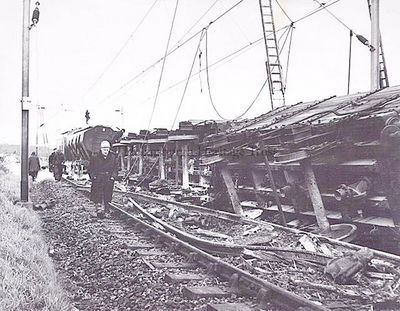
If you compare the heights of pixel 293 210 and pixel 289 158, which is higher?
pixel 289 158

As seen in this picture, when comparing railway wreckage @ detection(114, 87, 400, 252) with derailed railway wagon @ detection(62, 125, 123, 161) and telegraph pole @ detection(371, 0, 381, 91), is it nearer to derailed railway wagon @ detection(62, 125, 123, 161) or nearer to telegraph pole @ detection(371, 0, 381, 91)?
telegraph pole @ detection(371, 0, 381, 91)

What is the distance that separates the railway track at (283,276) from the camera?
4766 millimetres

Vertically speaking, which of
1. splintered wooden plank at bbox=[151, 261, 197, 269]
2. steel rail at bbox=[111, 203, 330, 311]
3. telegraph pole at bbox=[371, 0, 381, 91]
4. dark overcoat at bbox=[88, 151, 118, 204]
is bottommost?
splintered wooden plank at bbox=[151, 261, 197, 269]

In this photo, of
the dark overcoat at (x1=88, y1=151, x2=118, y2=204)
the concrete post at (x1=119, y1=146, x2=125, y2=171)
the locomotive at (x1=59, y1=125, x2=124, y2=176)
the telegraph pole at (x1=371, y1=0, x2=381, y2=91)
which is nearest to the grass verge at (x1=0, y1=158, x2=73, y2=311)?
the dark overcoat at (x1=88, y1=151, x2=118, y2=204)

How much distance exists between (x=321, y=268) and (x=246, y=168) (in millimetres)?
6971

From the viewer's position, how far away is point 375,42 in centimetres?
1168

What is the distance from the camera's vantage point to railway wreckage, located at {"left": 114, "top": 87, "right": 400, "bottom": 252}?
8.12m

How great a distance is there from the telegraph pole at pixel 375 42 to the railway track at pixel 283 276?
6.00 meters

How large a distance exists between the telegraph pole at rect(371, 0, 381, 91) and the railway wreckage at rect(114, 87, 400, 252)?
83 cm

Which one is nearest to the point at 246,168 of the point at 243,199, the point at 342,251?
the point at 243,199

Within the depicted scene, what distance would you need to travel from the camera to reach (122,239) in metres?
8.83

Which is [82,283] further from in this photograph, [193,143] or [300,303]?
[193,143]

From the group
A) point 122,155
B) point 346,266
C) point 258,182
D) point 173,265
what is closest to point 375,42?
point 258,182

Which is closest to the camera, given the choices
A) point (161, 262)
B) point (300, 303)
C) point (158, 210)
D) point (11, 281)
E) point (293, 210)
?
point (300, 303)
